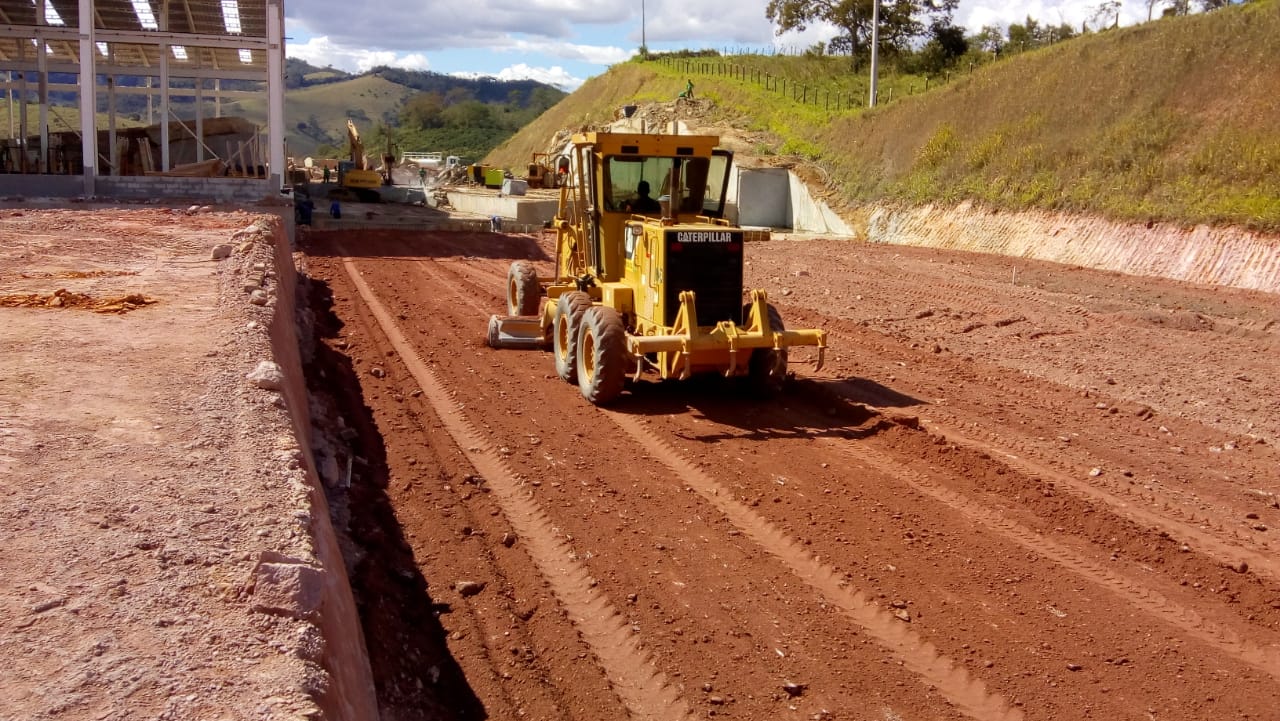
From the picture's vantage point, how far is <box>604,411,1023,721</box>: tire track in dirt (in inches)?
206

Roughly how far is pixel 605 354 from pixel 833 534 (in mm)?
3670

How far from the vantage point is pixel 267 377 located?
7516 mm

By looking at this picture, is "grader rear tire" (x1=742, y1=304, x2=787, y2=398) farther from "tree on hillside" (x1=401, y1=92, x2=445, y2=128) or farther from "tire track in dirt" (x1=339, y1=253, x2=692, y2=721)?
"tree on hillside" (x1=401, y1=92, x2=445, y2=128)

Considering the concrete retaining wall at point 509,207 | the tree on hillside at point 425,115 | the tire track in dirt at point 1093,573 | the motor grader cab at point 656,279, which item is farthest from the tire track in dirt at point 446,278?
the tree on hillside at point 425,115

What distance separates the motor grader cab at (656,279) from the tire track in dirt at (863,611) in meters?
1.69

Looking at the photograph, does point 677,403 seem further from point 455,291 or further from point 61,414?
point 455,291

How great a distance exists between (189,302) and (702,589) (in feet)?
21.2

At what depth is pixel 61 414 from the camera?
6305 millimetres

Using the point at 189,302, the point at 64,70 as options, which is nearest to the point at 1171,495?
the point at 189,302

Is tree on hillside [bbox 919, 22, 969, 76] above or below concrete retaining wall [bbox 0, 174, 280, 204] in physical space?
above

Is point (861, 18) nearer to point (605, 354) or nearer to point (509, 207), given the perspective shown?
point (509, 207)

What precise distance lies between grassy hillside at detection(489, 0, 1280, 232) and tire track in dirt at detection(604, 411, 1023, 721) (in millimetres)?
15373

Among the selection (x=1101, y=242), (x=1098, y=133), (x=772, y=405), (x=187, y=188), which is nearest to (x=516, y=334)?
(x=772, y=405)

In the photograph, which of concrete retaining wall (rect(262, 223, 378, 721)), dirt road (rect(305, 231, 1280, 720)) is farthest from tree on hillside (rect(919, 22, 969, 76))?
concrete retaining wall (rect(262, 223, 378, 721))
